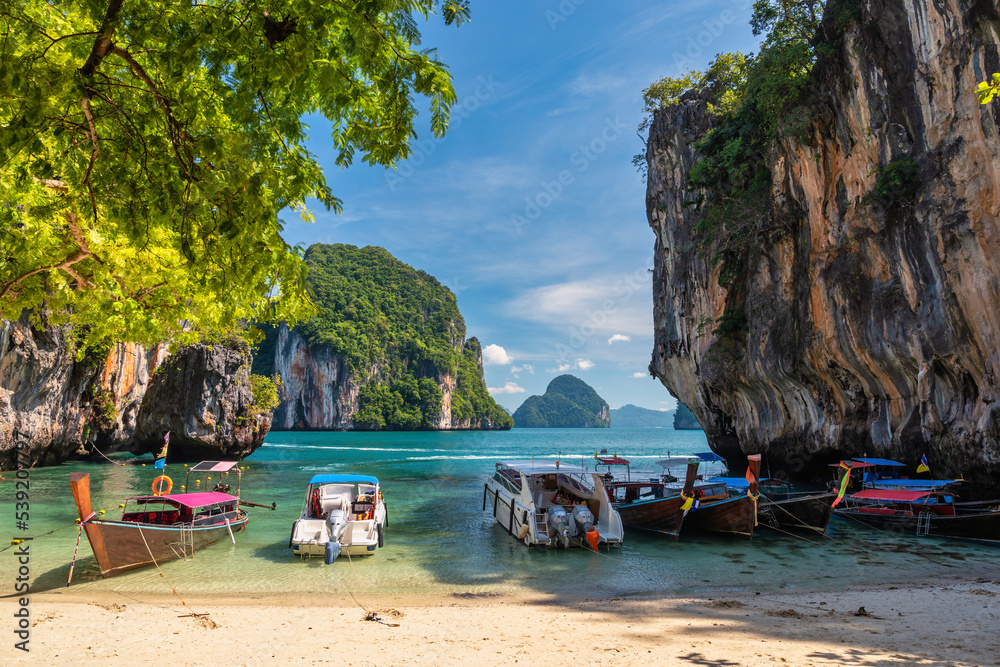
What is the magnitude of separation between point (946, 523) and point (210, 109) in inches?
695

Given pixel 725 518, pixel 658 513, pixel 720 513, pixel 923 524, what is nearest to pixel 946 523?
pixel 923 524

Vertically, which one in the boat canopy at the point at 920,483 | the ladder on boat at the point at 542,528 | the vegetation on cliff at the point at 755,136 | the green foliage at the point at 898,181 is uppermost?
the vegetation on cliff at the point at 755,136

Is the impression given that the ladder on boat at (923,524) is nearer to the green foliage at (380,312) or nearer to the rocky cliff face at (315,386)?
the green foliage at (380,312)

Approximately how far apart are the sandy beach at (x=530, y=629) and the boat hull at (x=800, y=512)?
4541mm

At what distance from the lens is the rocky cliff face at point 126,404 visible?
2295 cm

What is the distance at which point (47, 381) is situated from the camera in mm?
23031

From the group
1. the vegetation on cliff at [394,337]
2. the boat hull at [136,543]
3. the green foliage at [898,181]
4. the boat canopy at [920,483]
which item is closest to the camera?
the boat hull at [136,543]

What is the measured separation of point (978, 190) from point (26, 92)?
695 inches

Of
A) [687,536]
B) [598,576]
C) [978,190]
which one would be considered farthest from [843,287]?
[598,576]

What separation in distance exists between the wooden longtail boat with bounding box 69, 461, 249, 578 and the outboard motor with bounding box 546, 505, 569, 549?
297 inches

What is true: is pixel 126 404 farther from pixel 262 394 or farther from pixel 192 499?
pixel 192 499

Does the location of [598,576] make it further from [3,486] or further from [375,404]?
[375,404]

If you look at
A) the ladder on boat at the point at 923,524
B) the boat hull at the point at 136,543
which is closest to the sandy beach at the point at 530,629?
the boat hull at the point at 136,543

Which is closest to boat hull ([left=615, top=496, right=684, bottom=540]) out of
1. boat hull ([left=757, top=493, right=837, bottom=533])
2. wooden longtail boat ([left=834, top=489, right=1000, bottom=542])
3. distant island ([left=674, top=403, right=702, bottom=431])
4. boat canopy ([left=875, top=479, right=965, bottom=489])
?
boat hull ([left=757, top=493, right=837, bottom=533])
